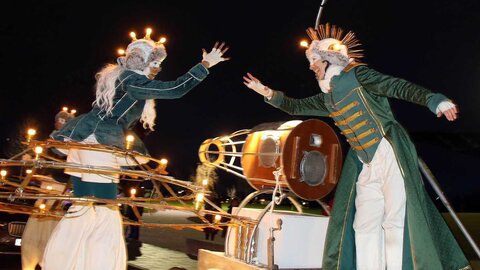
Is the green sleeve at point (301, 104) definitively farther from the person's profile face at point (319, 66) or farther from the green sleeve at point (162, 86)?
the green sleeve at point (162, 86)

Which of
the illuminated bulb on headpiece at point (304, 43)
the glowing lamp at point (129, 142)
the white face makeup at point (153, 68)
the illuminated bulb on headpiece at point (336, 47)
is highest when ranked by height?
the illuminated bulb on headpiece at point (304, 43)

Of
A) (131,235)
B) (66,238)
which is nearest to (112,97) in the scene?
(66,238)

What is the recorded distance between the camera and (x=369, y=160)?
379cm

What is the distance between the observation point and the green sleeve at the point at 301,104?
460 cm

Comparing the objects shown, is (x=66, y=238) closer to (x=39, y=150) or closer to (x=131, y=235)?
(x=39, y=150)

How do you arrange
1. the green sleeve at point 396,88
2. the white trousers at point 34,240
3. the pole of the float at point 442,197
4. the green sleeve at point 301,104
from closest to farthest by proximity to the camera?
the green sleeve at point 396,88, the pole of the float at point 442,197, the green sleeve at point 301,104, the white trousers at point 34,240

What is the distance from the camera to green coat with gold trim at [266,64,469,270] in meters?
3.50

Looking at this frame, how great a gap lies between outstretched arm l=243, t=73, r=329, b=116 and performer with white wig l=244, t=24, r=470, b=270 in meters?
0.52

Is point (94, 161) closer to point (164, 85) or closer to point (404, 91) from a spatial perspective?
point (164, 85)

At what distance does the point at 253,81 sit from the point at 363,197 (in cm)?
159

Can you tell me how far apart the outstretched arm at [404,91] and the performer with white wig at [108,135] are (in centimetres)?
113

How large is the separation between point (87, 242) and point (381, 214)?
84.3 inches

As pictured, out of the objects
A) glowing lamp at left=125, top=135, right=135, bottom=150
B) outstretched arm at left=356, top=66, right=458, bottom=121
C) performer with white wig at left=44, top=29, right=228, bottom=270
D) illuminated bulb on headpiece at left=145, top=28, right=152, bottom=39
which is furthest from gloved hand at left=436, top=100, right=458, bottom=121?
illuminated bulb on headpiece at left=145, top=28, right=152, bottom=39

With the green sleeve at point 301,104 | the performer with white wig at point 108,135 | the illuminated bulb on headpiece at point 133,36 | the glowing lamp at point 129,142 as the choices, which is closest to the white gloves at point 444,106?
the green sleeve at point 301,104
